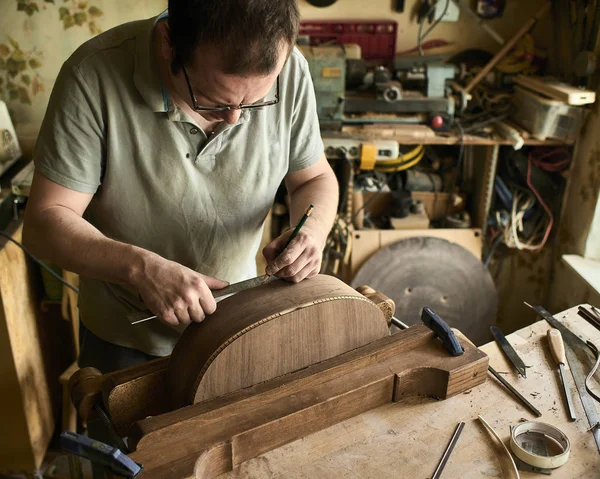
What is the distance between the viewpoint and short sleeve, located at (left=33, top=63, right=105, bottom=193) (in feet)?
4.49

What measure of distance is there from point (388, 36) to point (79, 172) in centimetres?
223

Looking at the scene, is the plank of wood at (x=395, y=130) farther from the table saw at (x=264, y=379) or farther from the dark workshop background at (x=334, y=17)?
the table saw at (x=264, y=379)

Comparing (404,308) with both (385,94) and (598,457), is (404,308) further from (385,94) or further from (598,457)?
(598,457)

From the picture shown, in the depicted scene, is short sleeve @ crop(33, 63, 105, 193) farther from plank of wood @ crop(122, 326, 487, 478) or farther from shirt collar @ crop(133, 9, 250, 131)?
plank of wood @ crop(122, 326, 487, 478)

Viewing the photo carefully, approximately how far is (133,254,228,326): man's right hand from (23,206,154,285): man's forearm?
28mm

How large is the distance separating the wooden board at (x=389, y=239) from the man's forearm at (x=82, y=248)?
6.46 ft

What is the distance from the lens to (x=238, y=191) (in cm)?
159

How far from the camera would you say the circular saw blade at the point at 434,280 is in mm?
3191

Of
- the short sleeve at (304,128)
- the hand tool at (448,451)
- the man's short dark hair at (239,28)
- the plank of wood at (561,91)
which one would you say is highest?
the man's short dark hair at (239,28)

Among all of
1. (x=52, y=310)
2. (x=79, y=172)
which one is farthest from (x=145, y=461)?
(x=52, y=310)

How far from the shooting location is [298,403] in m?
1.22

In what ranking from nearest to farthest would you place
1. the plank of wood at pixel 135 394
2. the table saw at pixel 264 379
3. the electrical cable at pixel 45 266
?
the table saw at pixel 264 379 → the plank of wood at pixel 135 394 → the electrical cable at pixel 45 266

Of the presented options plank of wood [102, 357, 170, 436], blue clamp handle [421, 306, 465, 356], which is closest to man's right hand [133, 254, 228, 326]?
plank of wood [102, 357, 170, 436]

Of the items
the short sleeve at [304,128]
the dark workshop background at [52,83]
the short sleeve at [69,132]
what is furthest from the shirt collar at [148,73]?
the dark workshop background at [52,83]
